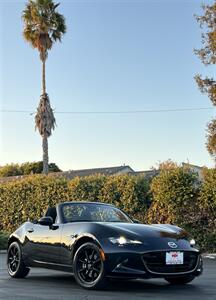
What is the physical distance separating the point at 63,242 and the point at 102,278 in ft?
3.86

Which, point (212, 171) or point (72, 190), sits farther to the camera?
point (72, 190)

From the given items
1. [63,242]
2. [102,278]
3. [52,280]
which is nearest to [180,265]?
[102,278]

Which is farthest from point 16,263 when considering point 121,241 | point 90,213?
point 121,241

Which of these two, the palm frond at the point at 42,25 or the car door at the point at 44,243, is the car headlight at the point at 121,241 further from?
the palm frond at the point at 42,25

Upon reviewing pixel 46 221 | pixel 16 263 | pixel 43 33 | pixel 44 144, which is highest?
pixel 43 33

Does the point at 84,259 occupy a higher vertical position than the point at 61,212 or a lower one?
lower

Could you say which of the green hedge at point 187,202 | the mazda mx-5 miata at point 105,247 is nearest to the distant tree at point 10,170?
the green hedge at point 187,202

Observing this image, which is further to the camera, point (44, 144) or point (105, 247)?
point (44, 144)

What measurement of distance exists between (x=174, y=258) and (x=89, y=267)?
132cm

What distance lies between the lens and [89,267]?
8938 mm

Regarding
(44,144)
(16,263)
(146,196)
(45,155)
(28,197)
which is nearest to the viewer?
(16,263)

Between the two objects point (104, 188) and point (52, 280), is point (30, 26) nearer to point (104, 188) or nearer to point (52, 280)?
point (104, 188)

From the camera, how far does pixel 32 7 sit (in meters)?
39.8

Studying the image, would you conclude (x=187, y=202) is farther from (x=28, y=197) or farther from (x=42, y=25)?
(x=42, y=25)
